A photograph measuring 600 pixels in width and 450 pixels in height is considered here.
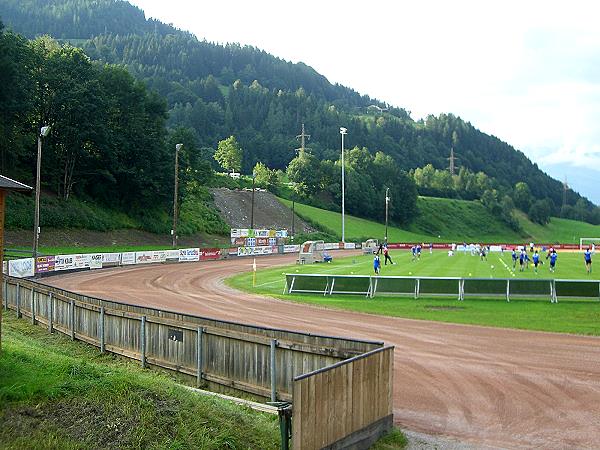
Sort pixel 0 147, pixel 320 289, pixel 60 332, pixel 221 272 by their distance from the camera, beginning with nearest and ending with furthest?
pixel 60 332
pixel 320 289
pixel 221 272
pixel 0 147

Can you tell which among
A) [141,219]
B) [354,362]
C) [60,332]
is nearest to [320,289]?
[60,332]

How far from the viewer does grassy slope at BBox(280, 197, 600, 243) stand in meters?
119

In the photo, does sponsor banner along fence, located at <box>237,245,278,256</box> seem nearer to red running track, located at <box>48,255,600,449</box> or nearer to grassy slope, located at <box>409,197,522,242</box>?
red running track, located at <box>48,255,600,449</box>

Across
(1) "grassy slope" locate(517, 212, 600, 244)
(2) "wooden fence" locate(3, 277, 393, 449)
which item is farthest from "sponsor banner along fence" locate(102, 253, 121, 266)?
(1) "grassy slope" locate(517, 212, 600, 244)

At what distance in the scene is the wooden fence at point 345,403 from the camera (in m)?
8.76

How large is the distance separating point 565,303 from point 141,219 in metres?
56.0

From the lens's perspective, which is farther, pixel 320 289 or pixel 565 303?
pixel 320 289

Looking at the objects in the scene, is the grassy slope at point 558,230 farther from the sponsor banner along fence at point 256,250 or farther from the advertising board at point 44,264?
the advertising board at point 44,264

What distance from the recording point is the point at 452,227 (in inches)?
5910

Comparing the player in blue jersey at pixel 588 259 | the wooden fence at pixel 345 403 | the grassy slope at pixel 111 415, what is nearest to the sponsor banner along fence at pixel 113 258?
the grassy slope at pixel 111 415

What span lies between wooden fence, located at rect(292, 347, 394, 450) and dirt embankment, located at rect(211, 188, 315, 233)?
285 ft

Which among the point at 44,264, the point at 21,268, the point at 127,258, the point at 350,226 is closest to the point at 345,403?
the point at 21,268

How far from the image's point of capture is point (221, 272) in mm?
47344

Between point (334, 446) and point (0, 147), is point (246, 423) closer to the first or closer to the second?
point (334, 446)
